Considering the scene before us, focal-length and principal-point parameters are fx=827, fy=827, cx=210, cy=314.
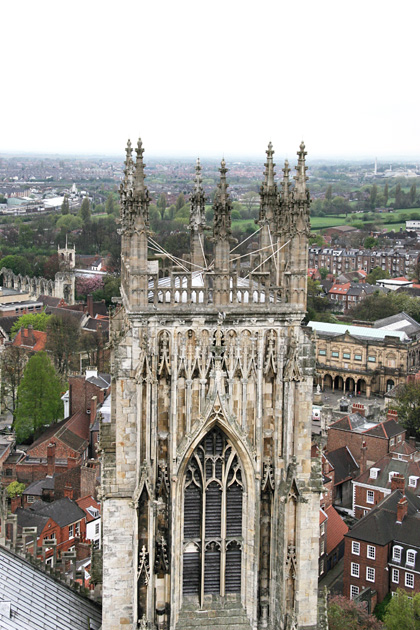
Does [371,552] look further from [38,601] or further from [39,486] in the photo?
[38,601]

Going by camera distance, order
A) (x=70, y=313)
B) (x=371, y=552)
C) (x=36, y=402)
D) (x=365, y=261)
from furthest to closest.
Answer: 1. (x=365, y=261)
2. (x=70, y=313)
3. (x=36, y=402)
4. (x=371, y=552)

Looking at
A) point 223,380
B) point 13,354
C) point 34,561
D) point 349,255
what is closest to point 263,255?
point 223,380

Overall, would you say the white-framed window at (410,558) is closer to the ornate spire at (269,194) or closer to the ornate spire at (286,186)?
the ornate spire at (269,194)

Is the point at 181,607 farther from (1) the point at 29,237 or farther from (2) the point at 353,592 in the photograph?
(1) the point at 29,237

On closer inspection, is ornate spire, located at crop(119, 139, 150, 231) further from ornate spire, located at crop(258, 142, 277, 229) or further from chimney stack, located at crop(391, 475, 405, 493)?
chimney stack, located at crop(391, 475, 405, 493)

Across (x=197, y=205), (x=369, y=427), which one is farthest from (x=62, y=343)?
(x=197, y=205)

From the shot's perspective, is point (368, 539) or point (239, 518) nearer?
point (239, 518)

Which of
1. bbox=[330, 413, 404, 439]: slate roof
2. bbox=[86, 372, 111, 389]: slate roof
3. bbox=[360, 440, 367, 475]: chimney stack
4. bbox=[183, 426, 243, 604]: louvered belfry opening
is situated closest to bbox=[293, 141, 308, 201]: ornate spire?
bbox=[183, 426, 243, 604]: louvered belfry opening
